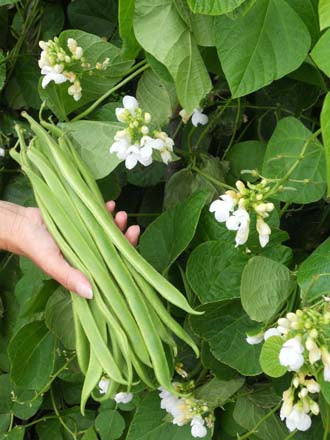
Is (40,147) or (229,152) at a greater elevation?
(40,147)

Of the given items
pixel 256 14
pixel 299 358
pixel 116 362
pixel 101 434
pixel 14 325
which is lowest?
pixel 101 434

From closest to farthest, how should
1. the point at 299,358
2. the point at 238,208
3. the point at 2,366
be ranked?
the point at 299,358
the point at 238,208
the point at 2,366

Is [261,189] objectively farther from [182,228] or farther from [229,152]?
[229,152]

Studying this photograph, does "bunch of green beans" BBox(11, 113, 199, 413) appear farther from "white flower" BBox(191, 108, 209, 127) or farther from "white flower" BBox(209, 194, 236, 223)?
"white flower" BBox(191, 108, 209, 127)

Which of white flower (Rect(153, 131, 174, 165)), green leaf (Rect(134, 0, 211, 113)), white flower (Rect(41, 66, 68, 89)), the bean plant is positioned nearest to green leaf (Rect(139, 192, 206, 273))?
the bean plant

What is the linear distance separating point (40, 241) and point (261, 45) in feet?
1.54

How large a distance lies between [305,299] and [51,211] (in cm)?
41

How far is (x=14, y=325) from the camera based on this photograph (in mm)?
1775

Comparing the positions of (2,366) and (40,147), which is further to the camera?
(2,366)

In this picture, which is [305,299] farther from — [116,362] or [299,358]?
[116,362]

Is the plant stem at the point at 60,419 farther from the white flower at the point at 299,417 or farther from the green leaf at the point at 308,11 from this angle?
the green leaf at the point at 308,11

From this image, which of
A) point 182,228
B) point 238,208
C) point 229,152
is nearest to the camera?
point 238,208

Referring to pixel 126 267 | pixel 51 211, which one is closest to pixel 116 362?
pixel 126 267

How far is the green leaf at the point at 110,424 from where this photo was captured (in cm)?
167
